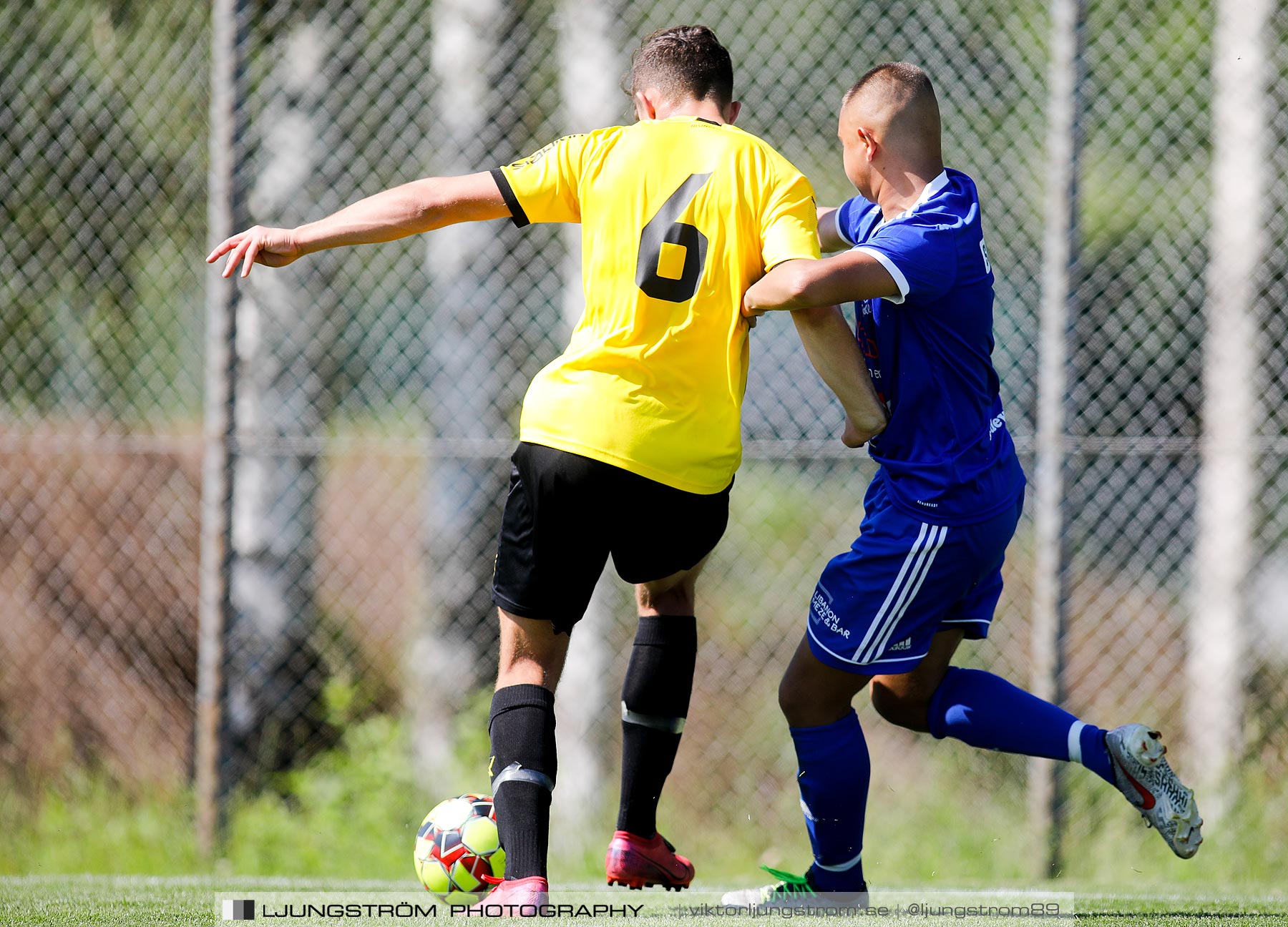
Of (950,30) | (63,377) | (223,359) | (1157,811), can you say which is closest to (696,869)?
(1157,811)

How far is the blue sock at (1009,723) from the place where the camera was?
2740 mm

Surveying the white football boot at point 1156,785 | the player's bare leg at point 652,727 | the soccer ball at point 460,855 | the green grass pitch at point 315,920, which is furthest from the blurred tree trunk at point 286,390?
the white football boot at point 1156,785

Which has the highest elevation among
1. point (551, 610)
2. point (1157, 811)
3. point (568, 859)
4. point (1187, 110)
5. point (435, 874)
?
point (1187, 110)

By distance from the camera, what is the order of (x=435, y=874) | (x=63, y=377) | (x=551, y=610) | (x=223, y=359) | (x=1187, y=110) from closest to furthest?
(x=551, y=610)
(x=435, y=874)
(x=223, y=359)
(x=63, y=377)
(x=1187, y=110)

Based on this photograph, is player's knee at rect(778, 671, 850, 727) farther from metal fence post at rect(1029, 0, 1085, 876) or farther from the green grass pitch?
metal fence post at rect(1029, 0, 1085, 876)

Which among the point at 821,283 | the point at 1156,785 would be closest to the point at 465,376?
the point at 821,283

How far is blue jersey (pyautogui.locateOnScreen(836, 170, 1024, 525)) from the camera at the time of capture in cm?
261

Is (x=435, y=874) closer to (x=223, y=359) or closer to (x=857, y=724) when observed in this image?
(x=857, y=724)

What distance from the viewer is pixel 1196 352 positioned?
23.3ft

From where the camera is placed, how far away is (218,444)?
4496 millimetres

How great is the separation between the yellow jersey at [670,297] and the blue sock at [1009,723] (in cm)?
85

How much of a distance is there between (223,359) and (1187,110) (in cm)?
555

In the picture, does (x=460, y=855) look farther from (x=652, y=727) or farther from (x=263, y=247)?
(x=263, y=247)

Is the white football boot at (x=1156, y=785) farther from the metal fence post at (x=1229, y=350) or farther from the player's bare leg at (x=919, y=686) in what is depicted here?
the metal fence post at (x=1229, y=350)
